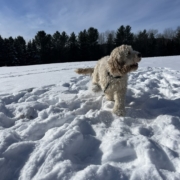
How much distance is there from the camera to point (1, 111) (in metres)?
3.33

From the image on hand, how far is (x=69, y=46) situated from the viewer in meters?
36.2

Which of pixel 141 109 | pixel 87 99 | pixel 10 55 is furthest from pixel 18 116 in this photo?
pixel 10 55

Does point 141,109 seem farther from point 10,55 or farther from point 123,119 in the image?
point 10,55

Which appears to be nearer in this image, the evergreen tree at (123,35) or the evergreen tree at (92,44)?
the evergreen tree at (92,44)

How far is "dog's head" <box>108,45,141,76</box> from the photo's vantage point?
342 cm

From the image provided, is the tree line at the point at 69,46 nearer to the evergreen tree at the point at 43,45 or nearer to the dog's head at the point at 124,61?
the evergreen tree at the point at 43,45

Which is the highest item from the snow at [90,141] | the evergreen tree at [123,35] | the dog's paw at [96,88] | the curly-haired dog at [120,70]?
the evergreen tree at [123,35]

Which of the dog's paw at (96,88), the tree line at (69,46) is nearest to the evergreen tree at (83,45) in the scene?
the tree line at (69,46)

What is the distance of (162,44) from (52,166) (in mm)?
42572

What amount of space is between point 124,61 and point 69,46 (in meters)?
34.1

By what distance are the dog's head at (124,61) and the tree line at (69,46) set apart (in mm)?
32512

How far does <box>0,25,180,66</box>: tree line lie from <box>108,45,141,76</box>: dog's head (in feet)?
107

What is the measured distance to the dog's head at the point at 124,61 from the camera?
342cm

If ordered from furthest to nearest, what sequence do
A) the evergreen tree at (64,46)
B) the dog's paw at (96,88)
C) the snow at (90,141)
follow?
the evergreen tree at (64,46), the dog's paw at (96,88), the snow at (90,141)
